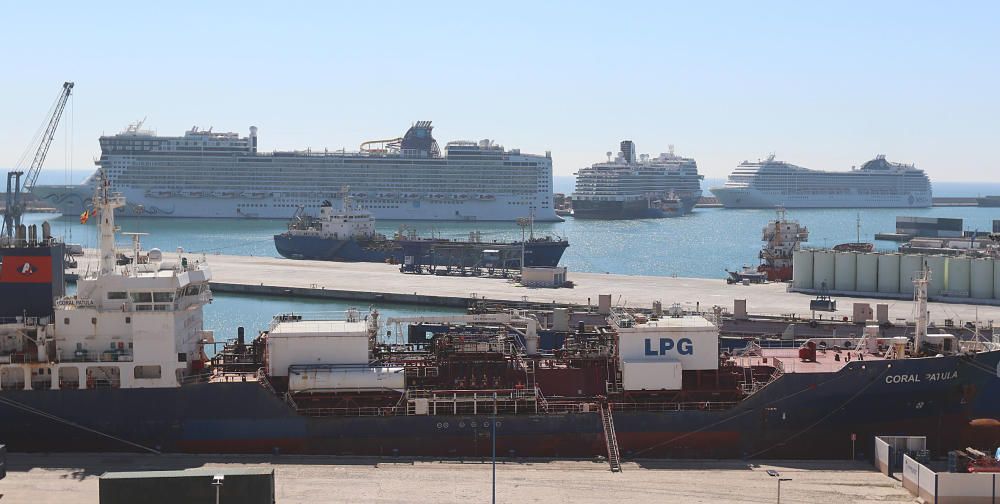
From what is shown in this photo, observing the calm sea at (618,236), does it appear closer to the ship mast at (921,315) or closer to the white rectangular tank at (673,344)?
the ship mast at (921,315)

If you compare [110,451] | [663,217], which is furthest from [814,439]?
[663,217]

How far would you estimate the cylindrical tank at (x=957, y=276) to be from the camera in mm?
61844

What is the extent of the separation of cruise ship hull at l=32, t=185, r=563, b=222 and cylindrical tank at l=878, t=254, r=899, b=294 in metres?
88.2

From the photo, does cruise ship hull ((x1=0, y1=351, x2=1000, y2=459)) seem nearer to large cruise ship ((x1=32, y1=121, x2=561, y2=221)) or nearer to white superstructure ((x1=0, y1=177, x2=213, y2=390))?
white superstructure ((x1=0, y1=177, x2=213, y2=390))

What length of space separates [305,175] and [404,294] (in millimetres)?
87297

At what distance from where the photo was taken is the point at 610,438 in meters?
31.6

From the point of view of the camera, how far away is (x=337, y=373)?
105 ft

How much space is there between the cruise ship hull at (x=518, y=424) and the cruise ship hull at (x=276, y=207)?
389 ft

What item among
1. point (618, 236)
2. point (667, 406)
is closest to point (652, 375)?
point (667, 406)

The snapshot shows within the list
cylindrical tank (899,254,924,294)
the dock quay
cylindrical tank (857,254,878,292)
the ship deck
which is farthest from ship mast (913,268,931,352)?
cylindrical tank (857,254,878,292)

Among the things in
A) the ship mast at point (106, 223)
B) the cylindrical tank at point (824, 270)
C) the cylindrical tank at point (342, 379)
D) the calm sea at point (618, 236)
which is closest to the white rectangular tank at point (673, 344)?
the cylindrical tank at point (342, 379)

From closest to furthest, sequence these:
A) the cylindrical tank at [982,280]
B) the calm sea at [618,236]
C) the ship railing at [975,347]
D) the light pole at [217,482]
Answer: the light pole at [217,482], the ship railing at [975,347], the cylindrical tank at [982,280], the calm sea at [618,236]

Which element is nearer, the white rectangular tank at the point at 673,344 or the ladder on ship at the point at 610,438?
the ladder on ship at the point at 610,438

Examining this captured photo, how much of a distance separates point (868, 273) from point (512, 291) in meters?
18.3
